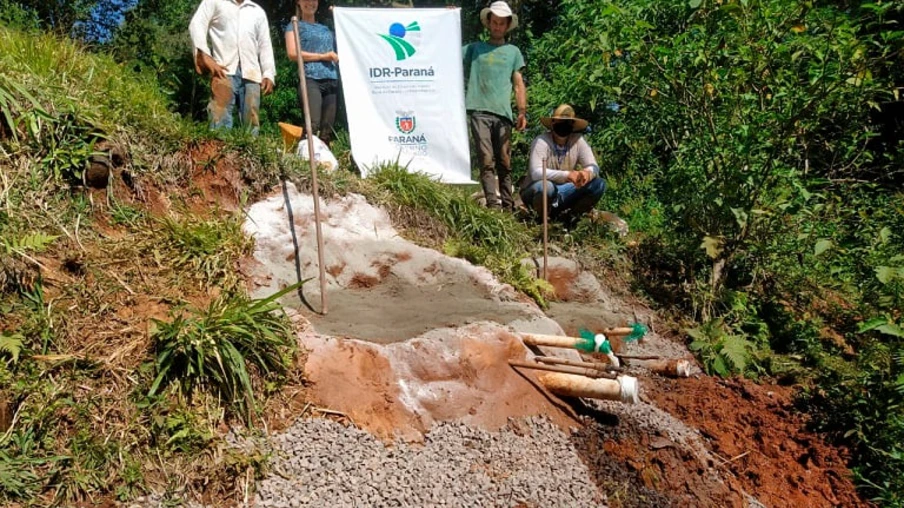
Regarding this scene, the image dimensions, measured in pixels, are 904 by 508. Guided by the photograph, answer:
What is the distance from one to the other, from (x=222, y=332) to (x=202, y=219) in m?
1.41

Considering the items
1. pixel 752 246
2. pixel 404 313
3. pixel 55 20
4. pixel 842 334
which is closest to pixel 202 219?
pixel 404 313

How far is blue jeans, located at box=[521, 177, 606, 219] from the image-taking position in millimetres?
6262

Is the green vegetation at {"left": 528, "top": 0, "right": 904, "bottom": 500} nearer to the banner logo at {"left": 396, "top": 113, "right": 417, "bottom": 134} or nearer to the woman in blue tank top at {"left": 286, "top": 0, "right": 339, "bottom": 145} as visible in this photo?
the banner logo at {"left": 396, "top": 113, "right": 417, "bottom": 134}

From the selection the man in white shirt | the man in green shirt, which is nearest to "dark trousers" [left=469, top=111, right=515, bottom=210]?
the man in green shirt

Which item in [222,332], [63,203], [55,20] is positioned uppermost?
[55,20]

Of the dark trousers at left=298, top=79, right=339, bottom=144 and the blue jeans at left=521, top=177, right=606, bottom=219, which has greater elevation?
the dark trousers at left=298, top=79, right=339, bottom=144

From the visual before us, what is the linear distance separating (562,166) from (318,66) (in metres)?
2.29

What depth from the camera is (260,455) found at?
10.0 feet

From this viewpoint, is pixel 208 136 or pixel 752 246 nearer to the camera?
pixel 208 136

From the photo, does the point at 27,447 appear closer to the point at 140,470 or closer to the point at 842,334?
the point at 140,470

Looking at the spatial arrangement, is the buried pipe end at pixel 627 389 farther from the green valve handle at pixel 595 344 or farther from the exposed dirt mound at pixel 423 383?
the exposed dirt mound at pixel 423 383

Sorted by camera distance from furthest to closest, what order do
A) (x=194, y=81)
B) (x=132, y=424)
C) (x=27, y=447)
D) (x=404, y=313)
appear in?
1. (x=194, y=81)
2. (x=404, y=313)
3. (x=132, y=424)
4. (x=27, y=447)

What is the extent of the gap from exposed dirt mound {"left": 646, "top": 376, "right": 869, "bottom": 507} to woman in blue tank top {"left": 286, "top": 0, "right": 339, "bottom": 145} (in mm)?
3478

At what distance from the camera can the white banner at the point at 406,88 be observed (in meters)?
6.16
